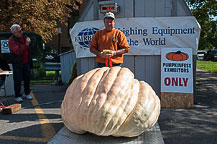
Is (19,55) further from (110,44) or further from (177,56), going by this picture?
(177,56)

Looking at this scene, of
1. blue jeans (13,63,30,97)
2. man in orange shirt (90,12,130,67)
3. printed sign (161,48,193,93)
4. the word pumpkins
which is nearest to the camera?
the word pumpkins

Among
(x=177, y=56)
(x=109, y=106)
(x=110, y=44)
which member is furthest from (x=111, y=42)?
(x=177, y=56)

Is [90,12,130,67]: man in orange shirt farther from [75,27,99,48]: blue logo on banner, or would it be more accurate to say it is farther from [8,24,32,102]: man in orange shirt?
[8,24,32,102]: man in orange shirt

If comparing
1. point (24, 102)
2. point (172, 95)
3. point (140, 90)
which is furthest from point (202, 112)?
point (24, 102)

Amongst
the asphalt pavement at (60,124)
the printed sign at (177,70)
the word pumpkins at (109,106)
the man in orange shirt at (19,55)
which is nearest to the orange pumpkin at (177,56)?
the printed sign at (177,70)

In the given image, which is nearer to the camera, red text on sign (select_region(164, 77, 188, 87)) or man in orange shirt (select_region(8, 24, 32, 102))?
red text on sign (select_region(164, 77, 188, 87))

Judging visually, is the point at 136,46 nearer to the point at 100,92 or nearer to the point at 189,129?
the point at 189,129

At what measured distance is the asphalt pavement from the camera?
11.2ft

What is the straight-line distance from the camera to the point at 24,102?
5.98m

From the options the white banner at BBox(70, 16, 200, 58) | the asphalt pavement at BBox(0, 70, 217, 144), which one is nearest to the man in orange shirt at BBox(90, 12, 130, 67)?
the asphalt pavement at BBox(0, 70, 217, 144)

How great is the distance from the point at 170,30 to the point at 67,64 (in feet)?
16.8

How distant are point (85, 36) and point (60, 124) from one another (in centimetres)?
267

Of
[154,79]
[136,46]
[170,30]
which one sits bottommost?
[154,79]

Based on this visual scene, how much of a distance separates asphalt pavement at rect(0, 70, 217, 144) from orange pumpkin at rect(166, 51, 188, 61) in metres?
1.26
